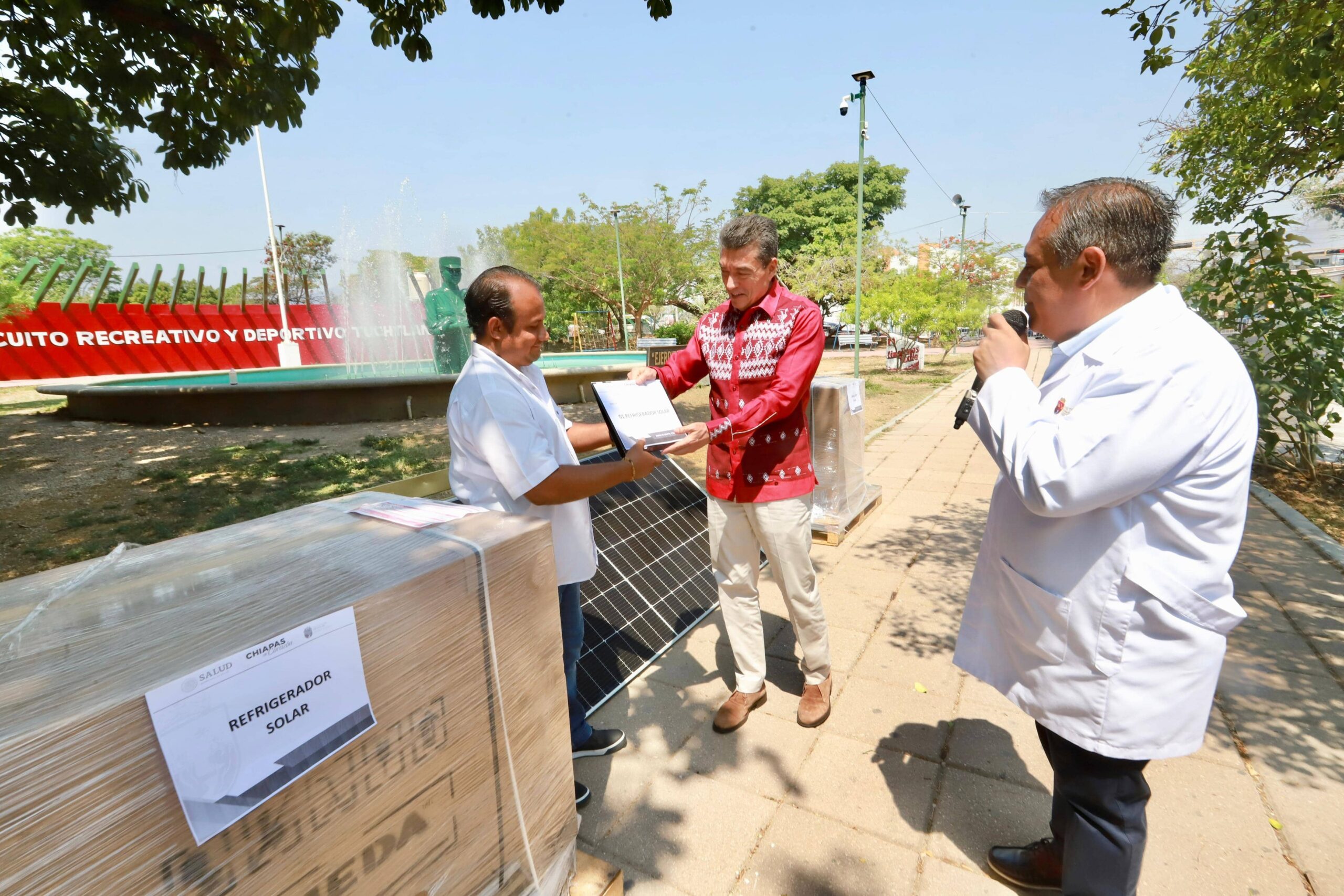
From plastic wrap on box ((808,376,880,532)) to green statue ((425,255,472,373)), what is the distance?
7.14 meters

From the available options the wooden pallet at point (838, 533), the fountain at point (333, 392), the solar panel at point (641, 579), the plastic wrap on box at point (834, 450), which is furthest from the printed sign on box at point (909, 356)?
the solar panel at point (641, 579)

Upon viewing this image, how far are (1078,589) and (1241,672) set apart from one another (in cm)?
235

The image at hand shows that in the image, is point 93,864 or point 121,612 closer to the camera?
point 93,864

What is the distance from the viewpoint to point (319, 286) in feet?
87.3

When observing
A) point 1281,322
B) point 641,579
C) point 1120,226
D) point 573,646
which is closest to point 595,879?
point 573,646

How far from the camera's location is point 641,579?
3467mm

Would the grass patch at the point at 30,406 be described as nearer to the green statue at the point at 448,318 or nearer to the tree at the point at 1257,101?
the green statue at the point at 448,318

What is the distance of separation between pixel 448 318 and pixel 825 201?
28367mm

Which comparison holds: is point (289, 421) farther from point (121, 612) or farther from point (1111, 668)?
point (1111, 668)

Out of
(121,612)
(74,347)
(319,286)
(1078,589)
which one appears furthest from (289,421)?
(319,286)

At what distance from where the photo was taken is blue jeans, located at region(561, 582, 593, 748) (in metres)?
2.19

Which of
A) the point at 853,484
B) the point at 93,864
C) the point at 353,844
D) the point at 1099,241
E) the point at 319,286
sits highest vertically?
the point at 319,286

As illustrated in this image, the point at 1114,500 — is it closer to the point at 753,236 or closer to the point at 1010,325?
the point at 1010,325

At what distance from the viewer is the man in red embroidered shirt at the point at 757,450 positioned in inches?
92.1
